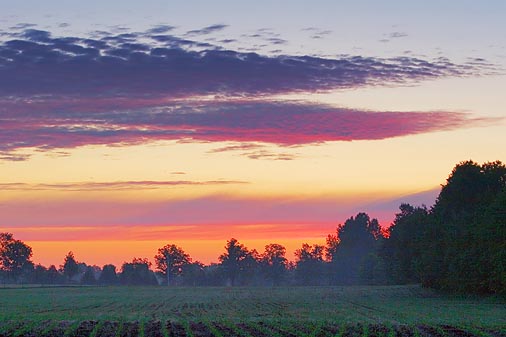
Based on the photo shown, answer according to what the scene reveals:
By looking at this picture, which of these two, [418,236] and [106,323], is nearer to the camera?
[106,323]

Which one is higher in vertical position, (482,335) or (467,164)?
(467,164)

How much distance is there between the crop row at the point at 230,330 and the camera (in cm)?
3519

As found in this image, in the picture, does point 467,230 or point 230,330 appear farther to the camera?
point 467,230

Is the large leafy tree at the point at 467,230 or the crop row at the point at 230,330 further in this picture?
the large leafy tree at the point at 467,230

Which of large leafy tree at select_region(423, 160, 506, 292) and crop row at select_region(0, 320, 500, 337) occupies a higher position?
large leafy tree at select_region(423, 160, 506, 292)

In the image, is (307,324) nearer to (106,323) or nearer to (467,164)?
(106,323)

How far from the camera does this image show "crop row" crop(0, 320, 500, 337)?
35188 millimetres

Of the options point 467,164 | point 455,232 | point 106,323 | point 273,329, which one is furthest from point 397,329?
point 467,164

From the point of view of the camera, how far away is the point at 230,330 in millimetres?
37656

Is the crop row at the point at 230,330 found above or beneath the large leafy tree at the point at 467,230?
beneath

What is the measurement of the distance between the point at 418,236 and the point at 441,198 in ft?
29.8

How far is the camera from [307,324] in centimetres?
4050

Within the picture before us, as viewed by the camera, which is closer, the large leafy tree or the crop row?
the crop row

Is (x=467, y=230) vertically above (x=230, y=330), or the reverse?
(x=467, y=230)
